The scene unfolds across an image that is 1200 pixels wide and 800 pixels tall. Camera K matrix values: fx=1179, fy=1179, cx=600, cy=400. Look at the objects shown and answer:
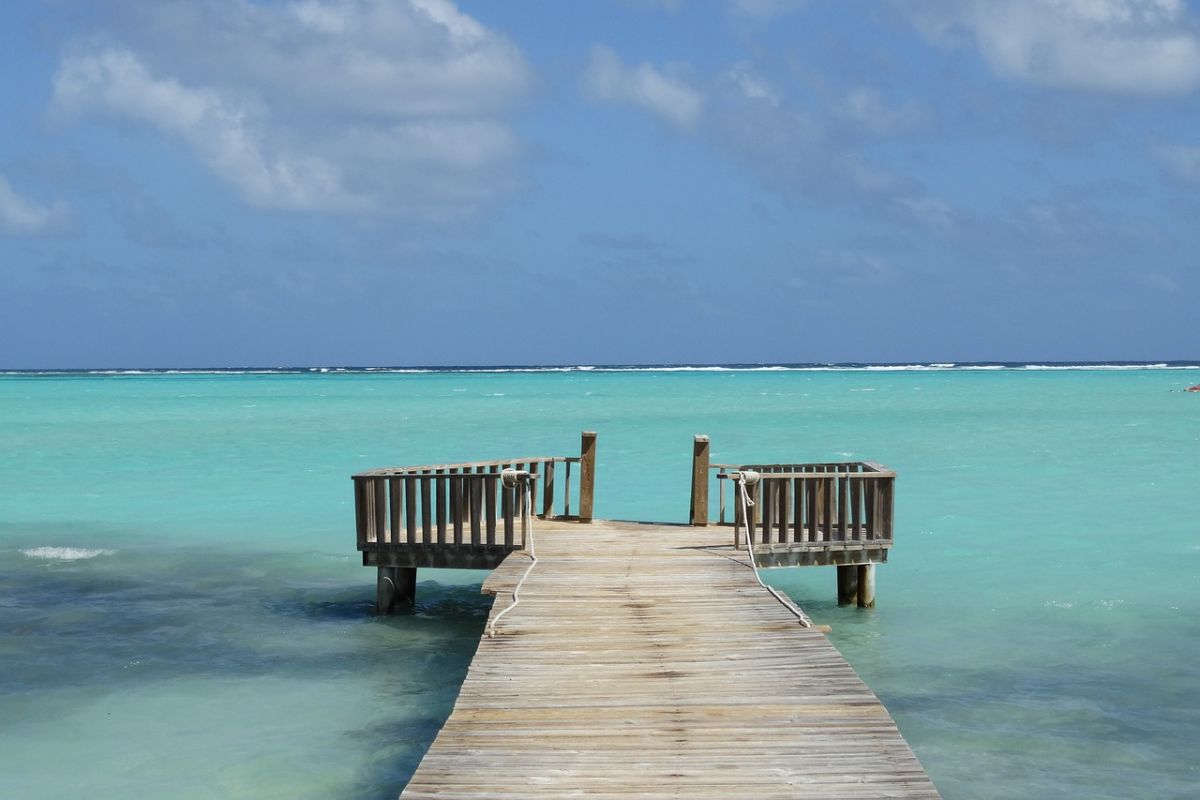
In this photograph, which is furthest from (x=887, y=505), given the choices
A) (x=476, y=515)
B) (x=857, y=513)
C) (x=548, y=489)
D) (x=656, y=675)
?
(x=656, y=675)

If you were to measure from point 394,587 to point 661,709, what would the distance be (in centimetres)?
847

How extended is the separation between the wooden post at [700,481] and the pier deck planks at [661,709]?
401 cm

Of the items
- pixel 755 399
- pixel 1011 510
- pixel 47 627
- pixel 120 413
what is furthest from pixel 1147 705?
pixel 755 399

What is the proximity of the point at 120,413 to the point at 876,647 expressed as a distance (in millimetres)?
70453

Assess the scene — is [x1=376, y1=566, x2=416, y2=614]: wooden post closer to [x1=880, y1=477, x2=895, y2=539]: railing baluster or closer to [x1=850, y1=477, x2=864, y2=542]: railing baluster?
[x1=850, y1=477, x2=864, y2=542]: railing baluster

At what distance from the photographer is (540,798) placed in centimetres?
623

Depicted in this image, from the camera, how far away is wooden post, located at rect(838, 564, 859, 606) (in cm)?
1594

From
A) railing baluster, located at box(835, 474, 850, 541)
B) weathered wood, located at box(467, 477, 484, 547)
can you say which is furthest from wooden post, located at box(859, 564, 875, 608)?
weathered wood, located at box(467, 477, 484, 547)

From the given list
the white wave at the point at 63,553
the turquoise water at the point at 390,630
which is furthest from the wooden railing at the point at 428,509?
the white wave at the point at 63,553

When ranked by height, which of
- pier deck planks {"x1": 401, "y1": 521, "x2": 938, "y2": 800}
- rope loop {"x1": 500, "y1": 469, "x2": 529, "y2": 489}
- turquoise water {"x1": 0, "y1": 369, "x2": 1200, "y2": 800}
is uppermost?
rope loop {"x1": 500, "y1": 469, "x2": 529, "y2": 489}

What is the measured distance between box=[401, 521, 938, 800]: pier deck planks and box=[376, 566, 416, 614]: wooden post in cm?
393

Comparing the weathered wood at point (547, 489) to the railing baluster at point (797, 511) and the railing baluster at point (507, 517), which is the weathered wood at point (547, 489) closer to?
the railing baluster at point (507, 517)

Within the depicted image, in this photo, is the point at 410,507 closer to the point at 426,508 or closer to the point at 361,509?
the point at 426,508

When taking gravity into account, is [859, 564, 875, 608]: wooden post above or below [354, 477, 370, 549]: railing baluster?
below
